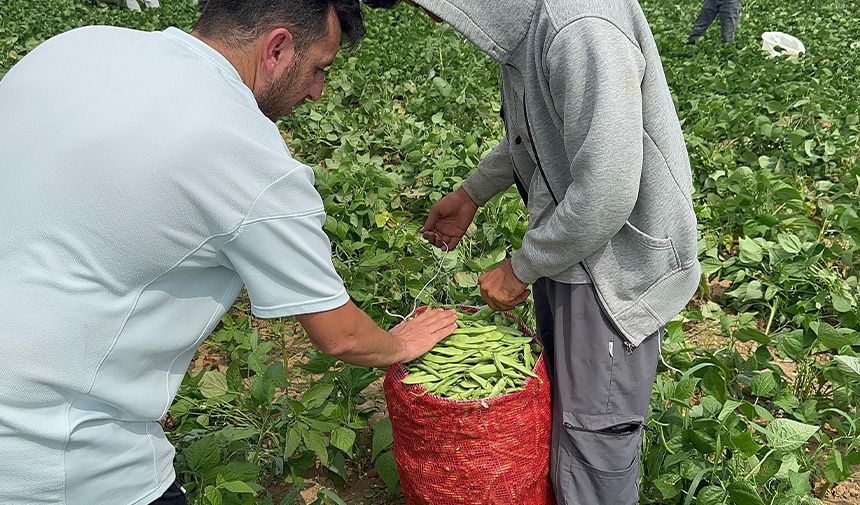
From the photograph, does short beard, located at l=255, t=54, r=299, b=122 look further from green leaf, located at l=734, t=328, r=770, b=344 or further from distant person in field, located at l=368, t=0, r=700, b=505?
green leaf, located at l=734, t=328, r=770, b=344

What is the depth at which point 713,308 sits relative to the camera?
120 inches

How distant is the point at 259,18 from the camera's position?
4.26 feet

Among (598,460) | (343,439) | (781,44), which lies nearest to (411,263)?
A: (343,439)

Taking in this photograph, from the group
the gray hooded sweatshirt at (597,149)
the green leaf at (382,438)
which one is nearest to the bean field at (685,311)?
the green leaf at (382,438)

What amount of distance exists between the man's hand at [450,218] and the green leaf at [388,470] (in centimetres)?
66

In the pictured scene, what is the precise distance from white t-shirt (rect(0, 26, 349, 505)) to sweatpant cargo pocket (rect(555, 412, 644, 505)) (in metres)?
0.79

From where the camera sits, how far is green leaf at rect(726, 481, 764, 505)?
179 cm

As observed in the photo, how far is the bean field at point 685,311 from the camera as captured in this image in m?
2.04

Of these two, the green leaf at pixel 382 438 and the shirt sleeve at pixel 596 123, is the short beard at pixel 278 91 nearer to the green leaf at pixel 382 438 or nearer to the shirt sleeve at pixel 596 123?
the shirt sleeve at pixel 596 123

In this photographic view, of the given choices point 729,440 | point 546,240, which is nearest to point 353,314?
point 546,240

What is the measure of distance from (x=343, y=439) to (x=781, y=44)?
7469 millimetres

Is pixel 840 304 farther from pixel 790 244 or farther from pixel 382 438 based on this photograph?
pixel 382 438

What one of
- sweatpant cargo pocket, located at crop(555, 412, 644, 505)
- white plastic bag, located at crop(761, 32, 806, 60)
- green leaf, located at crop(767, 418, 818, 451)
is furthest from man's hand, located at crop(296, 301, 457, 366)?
white plastic bag, located at crop(761, 32, 806, 60)

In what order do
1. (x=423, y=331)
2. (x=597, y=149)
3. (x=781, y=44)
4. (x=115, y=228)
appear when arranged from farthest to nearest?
(x=781, y=44)
(x=423, y=331)
(x=597, y=149)
(x=115, y=228)
